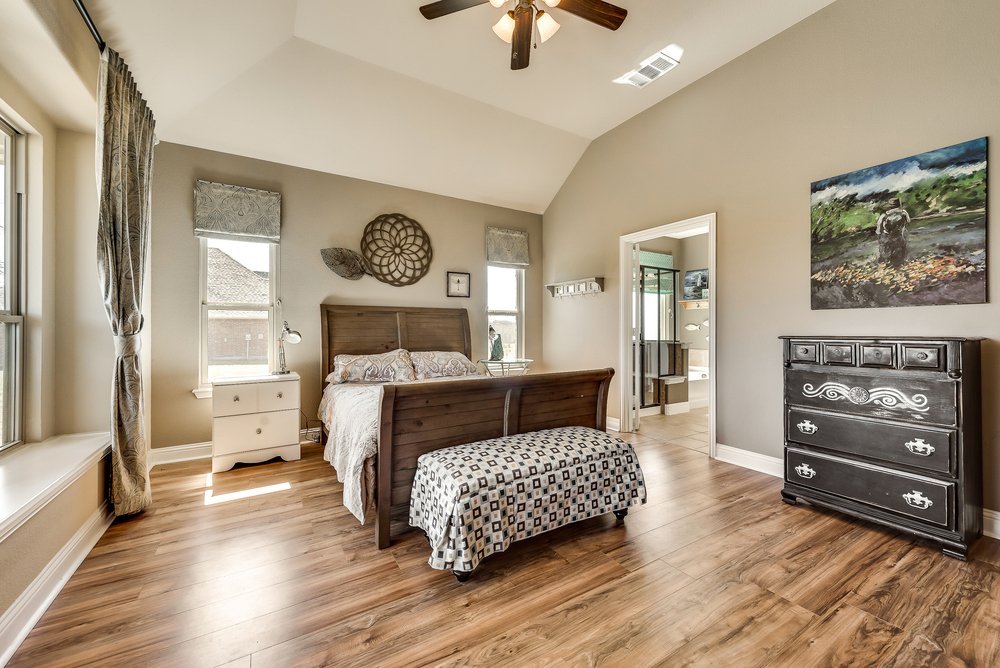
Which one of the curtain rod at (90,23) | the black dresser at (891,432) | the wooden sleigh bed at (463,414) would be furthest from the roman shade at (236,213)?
the black dresser at (891,432)

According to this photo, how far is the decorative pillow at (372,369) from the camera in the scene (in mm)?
3844

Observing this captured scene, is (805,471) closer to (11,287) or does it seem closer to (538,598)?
(538,598)

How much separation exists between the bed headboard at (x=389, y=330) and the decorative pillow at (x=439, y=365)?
39 cm

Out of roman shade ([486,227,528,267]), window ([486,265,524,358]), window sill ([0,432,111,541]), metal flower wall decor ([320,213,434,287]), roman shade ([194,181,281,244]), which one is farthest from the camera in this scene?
window ([486,265,524,358])

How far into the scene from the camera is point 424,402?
2275mm

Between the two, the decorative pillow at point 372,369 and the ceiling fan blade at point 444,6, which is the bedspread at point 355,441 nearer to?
the decorative pillow at point 372,369

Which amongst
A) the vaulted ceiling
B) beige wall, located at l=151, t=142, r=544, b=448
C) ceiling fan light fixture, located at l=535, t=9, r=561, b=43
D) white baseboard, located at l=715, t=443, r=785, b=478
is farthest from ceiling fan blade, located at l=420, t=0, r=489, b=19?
white baseboard, located at l=715, t=443, r=785, b=478

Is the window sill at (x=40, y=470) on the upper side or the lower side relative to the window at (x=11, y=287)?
lower

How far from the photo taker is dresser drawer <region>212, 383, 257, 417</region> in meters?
3.36

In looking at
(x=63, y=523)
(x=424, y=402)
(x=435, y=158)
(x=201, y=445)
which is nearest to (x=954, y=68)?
(x=424, y=402)

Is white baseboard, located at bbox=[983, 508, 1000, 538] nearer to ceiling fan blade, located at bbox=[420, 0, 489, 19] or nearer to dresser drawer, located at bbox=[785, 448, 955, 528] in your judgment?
dresser drawer, located at bbox=[785, 448, 955, 528]

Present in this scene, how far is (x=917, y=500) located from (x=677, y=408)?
3.58 meters

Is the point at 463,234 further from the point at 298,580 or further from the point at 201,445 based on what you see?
the point at 298,580

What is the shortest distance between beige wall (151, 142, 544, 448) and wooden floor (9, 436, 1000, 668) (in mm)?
1458
